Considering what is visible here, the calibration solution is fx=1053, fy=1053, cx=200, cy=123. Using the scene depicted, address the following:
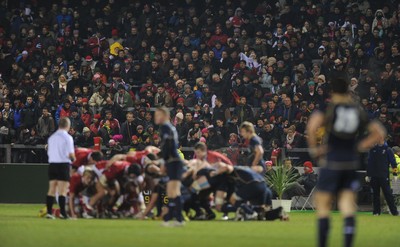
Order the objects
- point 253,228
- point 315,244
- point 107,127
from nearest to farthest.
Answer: point 315,244 < point 253,228 < point 107,127

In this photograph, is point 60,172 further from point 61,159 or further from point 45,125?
point 45,125

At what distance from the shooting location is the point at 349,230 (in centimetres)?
1360

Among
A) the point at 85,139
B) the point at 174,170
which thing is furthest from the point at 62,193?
the point at 85,139

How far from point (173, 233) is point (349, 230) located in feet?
15.7

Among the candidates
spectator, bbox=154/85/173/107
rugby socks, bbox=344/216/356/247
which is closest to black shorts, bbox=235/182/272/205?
rugby socks, bbox=344/216/356/247

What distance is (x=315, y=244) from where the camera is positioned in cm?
1596

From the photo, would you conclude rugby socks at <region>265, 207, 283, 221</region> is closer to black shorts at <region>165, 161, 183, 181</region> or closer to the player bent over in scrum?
the player bent over in scrum

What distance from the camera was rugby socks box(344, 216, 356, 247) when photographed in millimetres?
13578

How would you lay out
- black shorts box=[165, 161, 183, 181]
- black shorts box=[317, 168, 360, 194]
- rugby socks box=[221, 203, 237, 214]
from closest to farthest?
black shorts box=[317, 168, 360, 194] < black shorts box=[165, 161, 183, 181] < rugby socks box=[221, 203, 237, 214]

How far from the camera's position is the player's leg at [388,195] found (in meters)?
26.5

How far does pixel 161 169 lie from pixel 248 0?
688 inches

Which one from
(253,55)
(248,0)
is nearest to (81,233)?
(253,55)

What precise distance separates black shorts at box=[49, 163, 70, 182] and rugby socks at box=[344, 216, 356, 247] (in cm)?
930

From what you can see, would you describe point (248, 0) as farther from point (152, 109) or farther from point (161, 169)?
point (161, 169)
